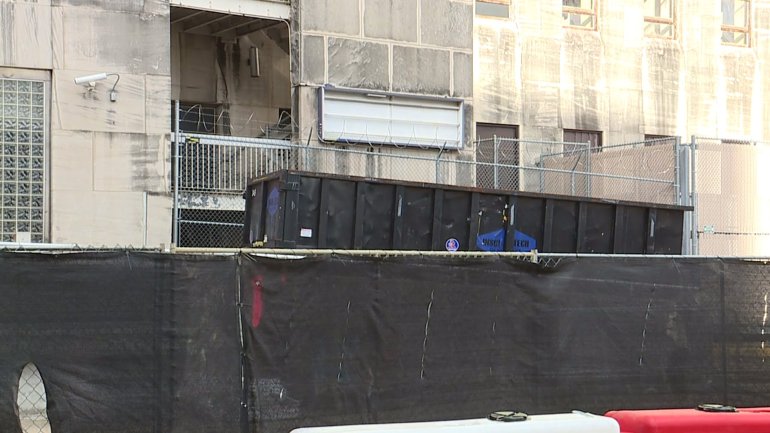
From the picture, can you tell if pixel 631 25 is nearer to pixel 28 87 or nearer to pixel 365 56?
pixel 365 56

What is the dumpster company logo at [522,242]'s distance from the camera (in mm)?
14203

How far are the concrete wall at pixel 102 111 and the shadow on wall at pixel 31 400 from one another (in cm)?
1020

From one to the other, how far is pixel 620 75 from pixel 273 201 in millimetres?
14975

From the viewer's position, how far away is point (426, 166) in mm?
20766

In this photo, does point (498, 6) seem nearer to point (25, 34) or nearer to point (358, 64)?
point (358, 64)

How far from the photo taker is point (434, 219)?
44.8ft

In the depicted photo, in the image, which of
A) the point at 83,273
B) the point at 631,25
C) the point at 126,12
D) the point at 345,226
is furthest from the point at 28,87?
the point at 631,25

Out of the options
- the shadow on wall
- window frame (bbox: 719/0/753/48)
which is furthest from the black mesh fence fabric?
window frame (bbox: 719/0/753/48)

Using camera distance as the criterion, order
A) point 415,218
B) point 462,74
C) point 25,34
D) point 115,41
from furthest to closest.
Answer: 1. point 462,74
2. point 115,41
3. point 25,34
4. point 415,218

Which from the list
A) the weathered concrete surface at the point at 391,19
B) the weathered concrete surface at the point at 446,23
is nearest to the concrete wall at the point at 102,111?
the weathered concrete surface at the point at 391,19

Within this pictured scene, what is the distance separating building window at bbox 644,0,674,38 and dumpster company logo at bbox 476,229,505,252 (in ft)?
45.9

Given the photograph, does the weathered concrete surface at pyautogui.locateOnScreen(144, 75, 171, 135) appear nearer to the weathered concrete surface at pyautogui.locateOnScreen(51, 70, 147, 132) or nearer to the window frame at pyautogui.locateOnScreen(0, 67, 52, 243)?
the weathered concrete surface at pyautogui.locateOnScreen(51, 70, 147, 132)

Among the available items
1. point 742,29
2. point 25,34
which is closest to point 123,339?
point 25,34

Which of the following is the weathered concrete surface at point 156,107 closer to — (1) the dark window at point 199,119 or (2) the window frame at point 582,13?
(1) the dark window at point 199,119
